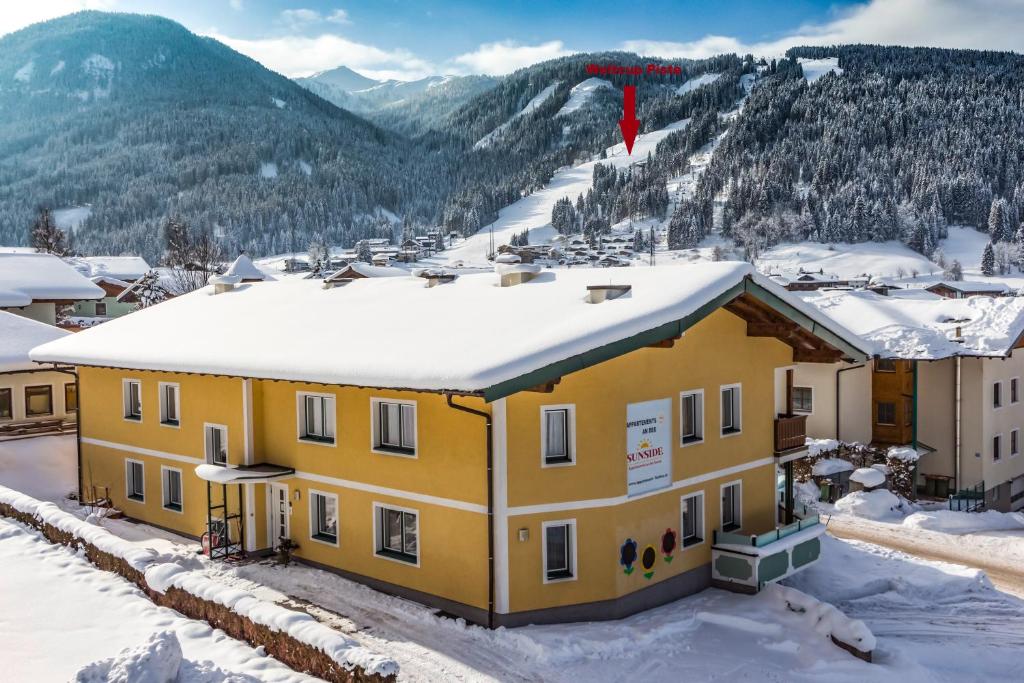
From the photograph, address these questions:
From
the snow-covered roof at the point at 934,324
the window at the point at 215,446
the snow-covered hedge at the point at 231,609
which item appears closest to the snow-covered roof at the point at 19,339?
the window at the point at 215,446

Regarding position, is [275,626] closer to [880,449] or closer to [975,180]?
[880,449]

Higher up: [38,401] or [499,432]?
[499,432]

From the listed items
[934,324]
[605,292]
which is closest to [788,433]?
[605,292]

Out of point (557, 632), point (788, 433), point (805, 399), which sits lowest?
point (557, 632)

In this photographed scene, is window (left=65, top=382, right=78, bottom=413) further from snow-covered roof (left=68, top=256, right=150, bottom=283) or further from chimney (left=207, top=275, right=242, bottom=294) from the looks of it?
snow-covered roof (left=68, top=256, right=150, bottom=283)

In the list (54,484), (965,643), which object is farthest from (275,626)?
(54,484)

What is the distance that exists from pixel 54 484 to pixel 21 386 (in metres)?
6.62

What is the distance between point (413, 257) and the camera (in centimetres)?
16862

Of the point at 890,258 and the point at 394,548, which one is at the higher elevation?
the point at 890,258

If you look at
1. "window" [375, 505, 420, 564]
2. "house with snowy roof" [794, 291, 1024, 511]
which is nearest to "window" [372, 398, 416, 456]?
"window" [375, 505, 420, 564]

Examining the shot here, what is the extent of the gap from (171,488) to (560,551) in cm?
1230

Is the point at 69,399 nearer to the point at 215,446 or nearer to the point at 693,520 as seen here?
the point at 215,446

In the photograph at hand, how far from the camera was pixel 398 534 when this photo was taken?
17250 millimetres

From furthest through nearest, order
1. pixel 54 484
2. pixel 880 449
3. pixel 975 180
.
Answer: pixel 975 180 → pixel 880 449 → pixel 54 484
